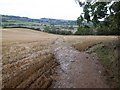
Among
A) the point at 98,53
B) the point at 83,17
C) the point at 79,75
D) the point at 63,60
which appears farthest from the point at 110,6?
the point at 79,75

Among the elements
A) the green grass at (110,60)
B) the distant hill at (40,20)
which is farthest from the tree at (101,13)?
the distant hill at (40,20)

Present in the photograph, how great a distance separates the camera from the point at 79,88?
25.1ft

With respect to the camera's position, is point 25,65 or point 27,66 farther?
point 25,65

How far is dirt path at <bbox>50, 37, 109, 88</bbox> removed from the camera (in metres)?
8.02

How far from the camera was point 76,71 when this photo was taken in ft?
29.9

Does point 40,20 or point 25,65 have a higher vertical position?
point 40,20

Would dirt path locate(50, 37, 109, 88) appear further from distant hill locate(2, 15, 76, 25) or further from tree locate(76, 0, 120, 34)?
distant hill locate(2, 15, 76, 25)

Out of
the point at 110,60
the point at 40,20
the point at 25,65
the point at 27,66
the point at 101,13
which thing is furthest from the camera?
the point at 40,20

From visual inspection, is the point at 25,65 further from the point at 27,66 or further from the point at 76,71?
the point at 76,71

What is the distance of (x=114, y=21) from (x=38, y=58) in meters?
4.97

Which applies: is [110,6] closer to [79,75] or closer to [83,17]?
[83,17]

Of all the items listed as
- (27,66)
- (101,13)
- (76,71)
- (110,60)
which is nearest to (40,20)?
(101,13)

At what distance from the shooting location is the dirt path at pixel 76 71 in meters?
8.02

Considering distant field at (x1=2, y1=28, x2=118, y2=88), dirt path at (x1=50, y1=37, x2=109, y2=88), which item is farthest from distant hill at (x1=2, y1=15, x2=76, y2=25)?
distant field at (x1=2, y1=28, x2=118, y2=88)
